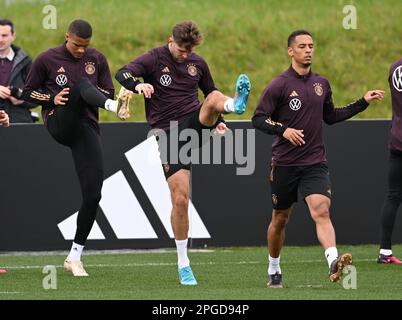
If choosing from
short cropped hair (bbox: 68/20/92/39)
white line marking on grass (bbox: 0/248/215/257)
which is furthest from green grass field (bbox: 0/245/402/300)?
short cropped hair (bbox: 68/20/92/39)

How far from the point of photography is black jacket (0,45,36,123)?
15297 millimetres

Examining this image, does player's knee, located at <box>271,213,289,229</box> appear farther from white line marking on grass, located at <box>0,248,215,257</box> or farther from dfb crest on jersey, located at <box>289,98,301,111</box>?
white line marking on grass, located at <box>0,248,215,257</box>

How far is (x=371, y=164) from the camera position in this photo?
15305mm

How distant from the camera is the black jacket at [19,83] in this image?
50.2 ft

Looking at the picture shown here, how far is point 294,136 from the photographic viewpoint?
34.7ft

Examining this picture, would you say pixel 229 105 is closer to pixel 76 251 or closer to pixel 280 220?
pixel 280 220

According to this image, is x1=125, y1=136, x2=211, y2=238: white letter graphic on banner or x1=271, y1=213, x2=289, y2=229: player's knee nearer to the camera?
x1=271, y1=213, x2=289, y2=229: player's knee

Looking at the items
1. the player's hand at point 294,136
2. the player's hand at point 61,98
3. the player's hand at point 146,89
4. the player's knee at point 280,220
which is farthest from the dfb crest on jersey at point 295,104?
the player's hand at point 61,98

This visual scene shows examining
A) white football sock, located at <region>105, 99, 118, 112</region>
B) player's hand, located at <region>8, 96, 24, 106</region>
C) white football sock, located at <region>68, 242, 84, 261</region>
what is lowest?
white football sock, located at <region>68, 242, 84, 261</region>

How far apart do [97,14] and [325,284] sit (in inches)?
541

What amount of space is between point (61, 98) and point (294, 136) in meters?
2.45

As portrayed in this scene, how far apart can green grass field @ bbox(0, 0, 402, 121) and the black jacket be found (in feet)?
17.7

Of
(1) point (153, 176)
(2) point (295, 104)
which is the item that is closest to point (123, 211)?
(1) point (153, 176)

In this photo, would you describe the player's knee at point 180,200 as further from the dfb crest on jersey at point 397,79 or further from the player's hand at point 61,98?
the dfb crest on jersey at point 397,79
